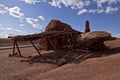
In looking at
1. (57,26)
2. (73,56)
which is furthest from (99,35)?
(57,26)

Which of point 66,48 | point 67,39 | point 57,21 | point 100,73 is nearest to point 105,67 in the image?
point 100,73

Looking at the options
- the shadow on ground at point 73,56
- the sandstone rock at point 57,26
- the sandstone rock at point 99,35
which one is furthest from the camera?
the sandstone rock at point 57,26

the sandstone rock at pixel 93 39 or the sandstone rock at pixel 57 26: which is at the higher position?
the sandstone rock at pixel 57 26

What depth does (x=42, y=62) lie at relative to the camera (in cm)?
1410

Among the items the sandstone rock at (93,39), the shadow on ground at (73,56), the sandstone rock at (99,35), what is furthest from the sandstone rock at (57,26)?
the sandstone rock at (99,35)

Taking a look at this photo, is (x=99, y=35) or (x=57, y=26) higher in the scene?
(x=57, y=26)

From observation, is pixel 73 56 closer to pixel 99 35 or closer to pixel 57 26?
pixel 99 35

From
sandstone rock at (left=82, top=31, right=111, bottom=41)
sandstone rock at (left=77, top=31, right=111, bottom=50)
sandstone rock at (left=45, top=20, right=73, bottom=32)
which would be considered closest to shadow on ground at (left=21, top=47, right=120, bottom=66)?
sandstone rock at (left=77, top=31, right=111, bottom=50)

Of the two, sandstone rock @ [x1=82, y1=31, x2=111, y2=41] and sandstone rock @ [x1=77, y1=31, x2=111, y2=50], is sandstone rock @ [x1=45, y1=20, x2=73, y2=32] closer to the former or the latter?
sandstone rock @ [x1=77, y1=31, x2=111, y2=50]

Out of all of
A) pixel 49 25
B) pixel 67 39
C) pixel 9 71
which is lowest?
pixel 9 71

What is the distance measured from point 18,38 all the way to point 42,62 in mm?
4247

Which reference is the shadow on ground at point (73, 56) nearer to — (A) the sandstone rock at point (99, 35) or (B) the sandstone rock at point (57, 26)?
(A) the sandstone rock at point (99, 35)

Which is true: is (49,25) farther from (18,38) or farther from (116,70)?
(116,70)

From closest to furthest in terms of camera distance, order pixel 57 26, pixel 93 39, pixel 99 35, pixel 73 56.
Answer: pixel 99 35
pixel 93 39
pixel 73 56
pixel 57 26
